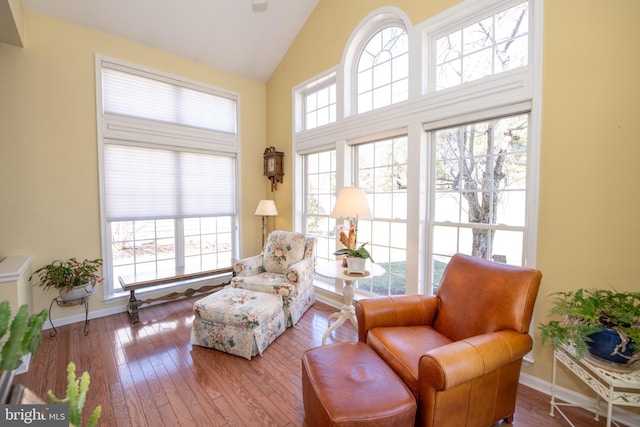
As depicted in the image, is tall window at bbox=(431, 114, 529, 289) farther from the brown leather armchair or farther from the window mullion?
the window mullion

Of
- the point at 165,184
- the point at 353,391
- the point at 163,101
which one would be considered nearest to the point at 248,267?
the point at 165,184

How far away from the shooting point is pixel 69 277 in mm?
2697

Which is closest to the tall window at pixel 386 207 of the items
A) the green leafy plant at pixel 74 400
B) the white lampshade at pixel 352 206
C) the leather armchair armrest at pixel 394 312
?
the white lampshade at pixel 352 206

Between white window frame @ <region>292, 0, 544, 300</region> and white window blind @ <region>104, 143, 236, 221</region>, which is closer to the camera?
white window frame @ <region>292, 0, 544, 300</region>

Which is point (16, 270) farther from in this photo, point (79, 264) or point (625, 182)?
point (625, 182)

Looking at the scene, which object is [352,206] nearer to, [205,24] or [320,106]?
[320,106]

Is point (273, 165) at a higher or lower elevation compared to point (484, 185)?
higher

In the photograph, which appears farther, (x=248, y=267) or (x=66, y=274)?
(x=248, y=267)

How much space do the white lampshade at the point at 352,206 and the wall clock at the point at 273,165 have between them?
1941mm

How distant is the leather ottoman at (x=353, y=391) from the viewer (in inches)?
47.3

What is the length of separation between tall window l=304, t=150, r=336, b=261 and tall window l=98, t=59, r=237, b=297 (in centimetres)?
121

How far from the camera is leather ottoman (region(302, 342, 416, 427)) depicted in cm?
120

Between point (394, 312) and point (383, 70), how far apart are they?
2.49 meters

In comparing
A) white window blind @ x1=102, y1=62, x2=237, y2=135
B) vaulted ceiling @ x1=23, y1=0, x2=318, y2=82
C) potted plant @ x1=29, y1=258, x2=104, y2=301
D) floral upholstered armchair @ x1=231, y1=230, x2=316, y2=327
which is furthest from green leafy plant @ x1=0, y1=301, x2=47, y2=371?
white window blind @ x1=102, y1=62, x2=237, y2=135
